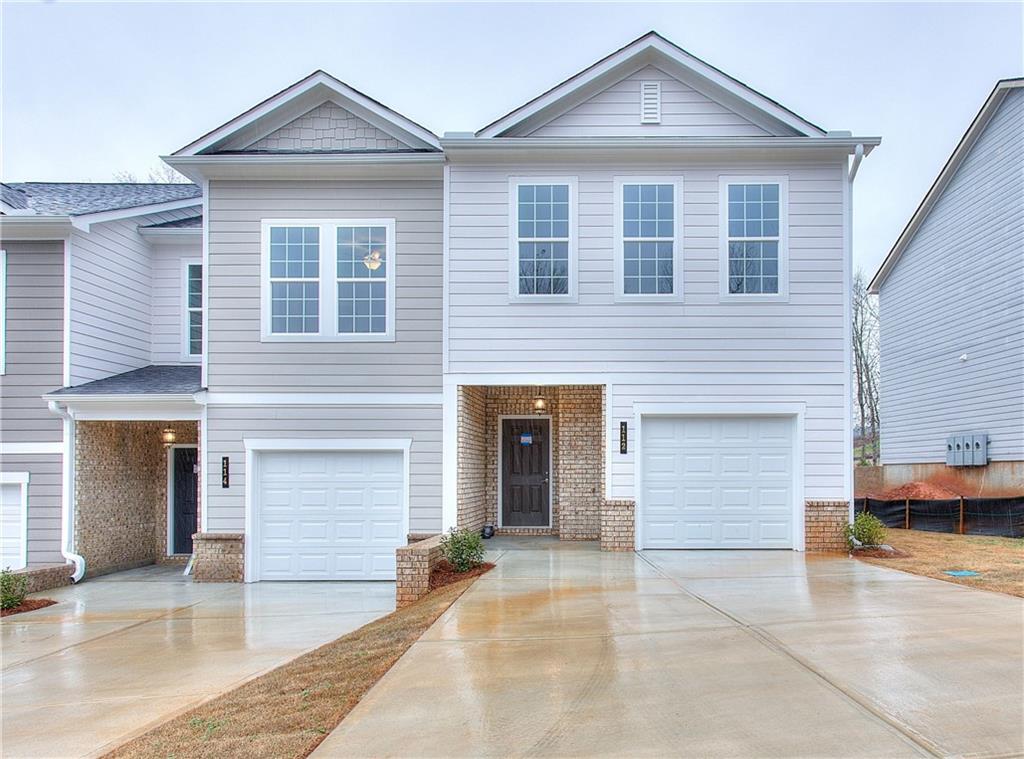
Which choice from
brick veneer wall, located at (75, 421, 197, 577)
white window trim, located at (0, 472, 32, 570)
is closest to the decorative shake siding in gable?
brick veneer wall, located at (75, 421, 197, 577)

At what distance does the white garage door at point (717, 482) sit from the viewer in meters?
11.1

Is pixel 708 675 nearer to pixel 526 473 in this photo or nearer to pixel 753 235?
pixel 753 235

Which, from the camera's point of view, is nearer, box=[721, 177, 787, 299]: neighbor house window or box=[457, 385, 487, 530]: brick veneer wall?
box=[721, 177, 787, 299]: neighbor house window

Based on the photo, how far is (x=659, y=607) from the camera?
23.8 feet

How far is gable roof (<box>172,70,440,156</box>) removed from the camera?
38.5 feet

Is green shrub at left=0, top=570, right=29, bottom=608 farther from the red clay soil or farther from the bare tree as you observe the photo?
the bare tree

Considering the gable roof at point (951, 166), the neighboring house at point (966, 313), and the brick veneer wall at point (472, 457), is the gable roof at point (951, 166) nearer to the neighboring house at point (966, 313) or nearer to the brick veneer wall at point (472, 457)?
the neighboring house at point (966, 313)

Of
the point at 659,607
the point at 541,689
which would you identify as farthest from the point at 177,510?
the point at 541,689

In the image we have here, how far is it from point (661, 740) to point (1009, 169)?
1608 cm

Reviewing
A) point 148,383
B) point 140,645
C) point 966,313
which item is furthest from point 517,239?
point 966,313

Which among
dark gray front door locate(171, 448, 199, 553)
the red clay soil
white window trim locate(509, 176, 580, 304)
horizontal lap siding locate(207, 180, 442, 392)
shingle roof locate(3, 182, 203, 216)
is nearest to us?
the red clay soil

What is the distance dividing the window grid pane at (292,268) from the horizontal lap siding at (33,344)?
11.8ft

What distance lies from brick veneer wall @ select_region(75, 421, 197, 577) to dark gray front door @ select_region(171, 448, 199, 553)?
0.18 meters

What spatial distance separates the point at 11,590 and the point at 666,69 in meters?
12.3
